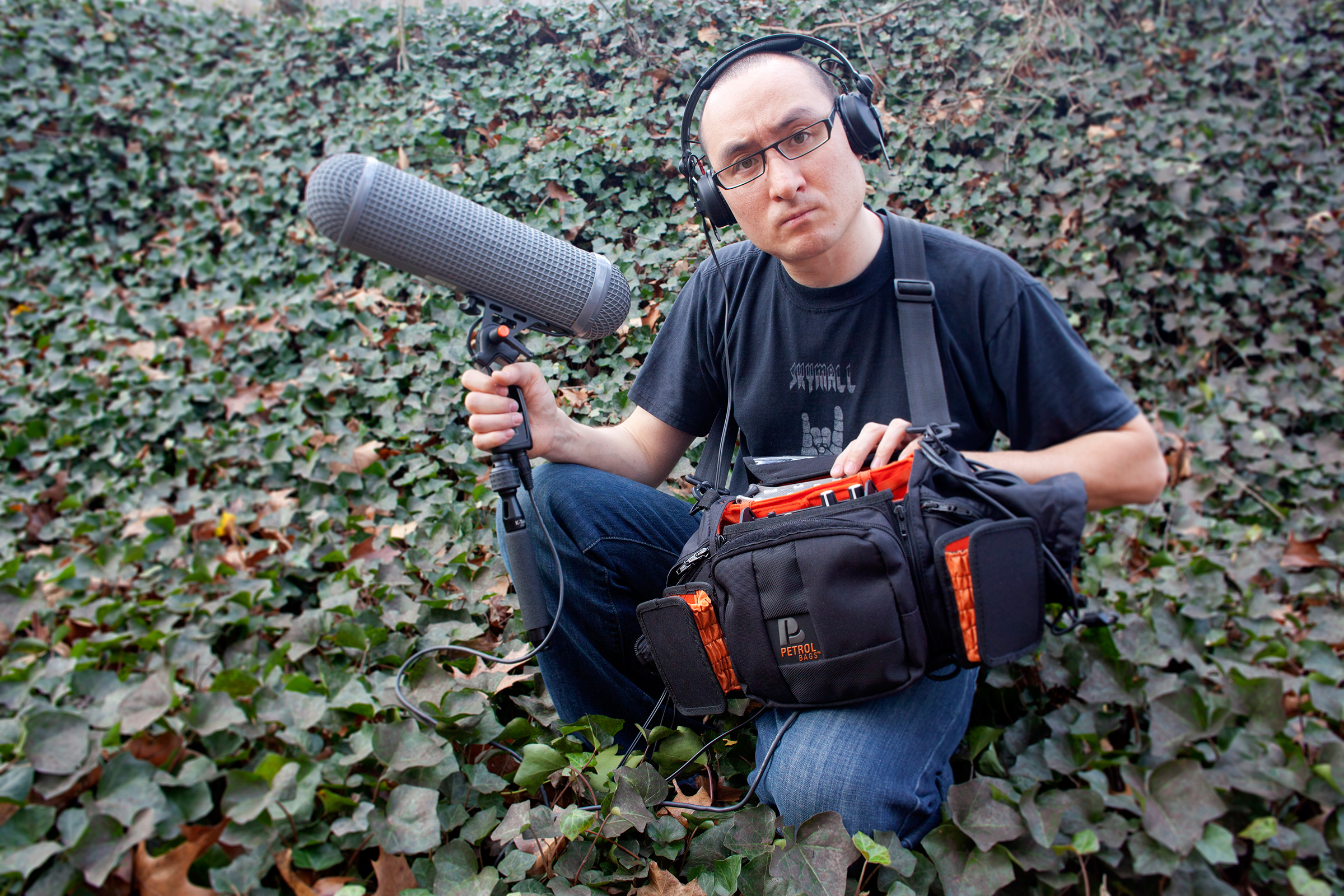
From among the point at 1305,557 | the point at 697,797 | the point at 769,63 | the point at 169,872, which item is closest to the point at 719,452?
the point at 697,797

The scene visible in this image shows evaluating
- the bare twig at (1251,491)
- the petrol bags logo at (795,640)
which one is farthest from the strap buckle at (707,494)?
the bare twig at (1251,491)

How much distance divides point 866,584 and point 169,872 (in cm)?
158

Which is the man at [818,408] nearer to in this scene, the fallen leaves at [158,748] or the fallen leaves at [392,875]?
the fallen leaves at [392,875]

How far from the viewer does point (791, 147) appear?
1742 millimetres

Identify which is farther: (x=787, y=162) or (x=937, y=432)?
(x=787, y=162)

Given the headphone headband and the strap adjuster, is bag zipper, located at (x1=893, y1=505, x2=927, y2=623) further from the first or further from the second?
the headphone headband

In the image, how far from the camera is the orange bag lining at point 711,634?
1504mm

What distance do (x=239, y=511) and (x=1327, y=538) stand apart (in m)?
4.06

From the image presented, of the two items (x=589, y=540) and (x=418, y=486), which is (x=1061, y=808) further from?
(x=418, y=486)

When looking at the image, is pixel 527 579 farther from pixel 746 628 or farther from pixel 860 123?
pixel 860 123

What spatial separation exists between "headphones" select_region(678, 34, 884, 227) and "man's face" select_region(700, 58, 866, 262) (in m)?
0.03

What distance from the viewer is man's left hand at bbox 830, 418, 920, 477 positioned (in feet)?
5.00

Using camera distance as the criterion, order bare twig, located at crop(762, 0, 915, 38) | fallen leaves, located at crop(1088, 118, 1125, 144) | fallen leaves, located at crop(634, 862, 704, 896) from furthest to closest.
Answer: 1. bare twig, located at crop(762, 0, 915, 38)
2. fallen leaves, located at crop(1088, 118, 1125, 144)
3. fallen leaves, located at crop(634, 862, 704, 896)

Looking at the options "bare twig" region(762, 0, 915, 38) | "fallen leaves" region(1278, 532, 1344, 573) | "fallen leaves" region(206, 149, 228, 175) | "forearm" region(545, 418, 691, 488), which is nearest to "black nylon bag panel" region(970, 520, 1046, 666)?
"forearm" region(545, 418, 691, 488)
